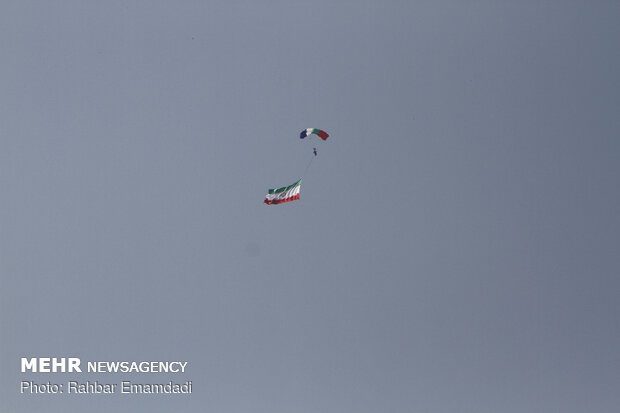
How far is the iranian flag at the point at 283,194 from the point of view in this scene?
59938 millimetres

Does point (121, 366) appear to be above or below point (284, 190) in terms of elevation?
below

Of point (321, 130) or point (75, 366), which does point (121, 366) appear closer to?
point (75, 366)

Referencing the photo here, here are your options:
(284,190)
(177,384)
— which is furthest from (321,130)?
(177,384)

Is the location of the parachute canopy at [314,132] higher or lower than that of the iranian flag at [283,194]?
higher

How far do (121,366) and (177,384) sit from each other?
2283mm

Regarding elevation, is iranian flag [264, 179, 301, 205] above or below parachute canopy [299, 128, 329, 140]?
below

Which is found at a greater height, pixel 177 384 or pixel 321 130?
pixel 321 130

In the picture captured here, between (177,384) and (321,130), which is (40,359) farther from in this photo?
(321,130)

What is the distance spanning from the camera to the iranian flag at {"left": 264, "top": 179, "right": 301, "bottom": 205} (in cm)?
5994

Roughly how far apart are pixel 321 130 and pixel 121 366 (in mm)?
12020

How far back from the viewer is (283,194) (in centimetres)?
5994

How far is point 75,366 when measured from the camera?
59.2 meters

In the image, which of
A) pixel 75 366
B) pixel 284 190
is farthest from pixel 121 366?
pixel 284 190

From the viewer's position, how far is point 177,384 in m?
59.1
